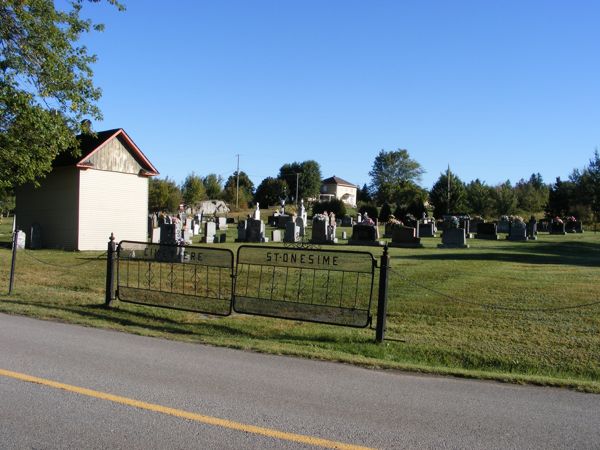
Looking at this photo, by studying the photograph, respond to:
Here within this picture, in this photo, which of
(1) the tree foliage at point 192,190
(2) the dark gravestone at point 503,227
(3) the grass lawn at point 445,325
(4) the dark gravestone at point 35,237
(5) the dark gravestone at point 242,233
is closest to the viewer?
(3) the grass lawn at point 445,325

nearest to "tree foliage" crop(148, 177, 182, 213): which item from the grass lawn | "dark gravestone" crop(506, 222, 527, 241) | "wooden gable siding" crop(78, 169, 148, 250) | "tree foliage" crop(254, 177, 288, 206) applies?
"tree foliage" crop(254, 177, 288, 206)

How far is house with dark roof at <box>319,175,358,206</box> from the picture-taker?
121 meters

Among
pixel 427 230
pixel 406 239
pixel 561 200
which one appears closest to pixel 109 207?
pixel 406 239

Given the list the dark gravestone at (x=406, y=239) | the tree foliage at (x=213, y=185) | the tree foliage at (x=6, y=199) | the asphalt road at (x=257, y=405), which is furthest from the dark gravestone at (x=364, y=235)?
the tree foliage at (x=213, y=185)

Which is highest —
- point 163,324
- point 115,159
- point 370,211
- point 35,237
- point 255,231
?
point 115,159

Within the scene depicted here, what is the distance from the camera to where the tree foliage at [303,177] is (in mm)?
114625

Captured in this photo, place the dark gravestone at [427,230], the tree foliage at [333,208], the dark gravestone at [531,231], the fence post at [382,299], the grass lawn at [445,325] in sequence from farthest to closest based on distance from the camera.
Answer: the tree foliage at [333,208] → the dark gravestone at [427,230] → the dark gravestone at [531,231] → the fence post at [382,299] → the grass lawn at [445,325]

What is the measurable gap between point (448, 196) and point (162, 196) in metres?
36.1

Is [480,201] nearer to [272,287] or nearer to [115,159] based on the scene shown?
[115,159]

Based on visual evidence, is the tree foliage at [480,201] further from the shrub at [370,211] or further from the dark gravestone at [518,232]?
the dark gravestone at [518,232]

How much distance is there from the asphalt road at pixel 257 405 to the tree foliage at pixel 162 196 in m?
67.0

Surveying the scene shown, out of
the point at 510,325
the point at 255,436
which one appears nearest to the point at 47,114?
the point at 510,325

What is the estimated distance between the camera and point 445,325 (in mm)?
10273

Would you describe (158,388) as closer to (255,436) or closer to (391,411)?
(255,436)
